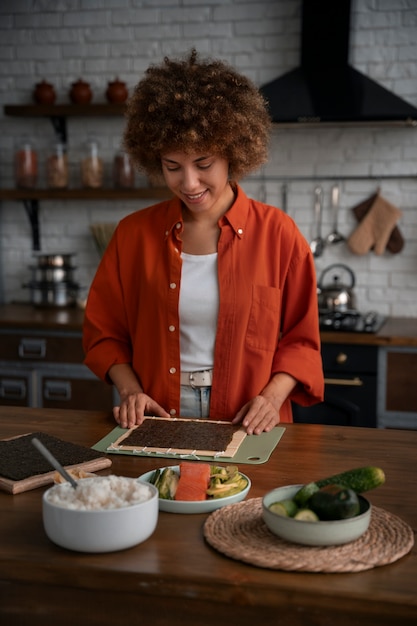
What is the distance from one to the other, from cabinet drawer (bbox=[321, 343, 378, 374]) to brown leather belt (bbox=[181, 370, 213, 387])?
1.59m

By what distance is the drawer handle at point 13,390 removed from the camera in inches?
160

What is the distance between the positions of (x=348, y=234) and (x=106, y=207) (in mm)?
1417

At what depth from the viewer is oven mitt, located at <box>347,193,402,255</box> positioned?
13.9 ft

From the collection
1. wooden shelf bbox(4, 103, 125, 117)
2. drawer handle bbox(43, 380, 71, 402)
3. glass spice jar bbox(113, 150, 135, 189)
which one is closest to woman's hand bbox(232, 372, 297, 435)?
drawer handle bbox(43, 380, 71, 402)

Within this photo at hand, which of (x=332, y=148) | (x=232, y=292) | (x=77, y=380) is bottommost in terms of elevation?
(x=77, y=380)

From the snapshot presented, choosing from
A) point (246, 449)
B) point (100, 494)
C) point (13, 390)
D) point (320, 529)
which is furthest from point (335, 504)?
point (13, 390)

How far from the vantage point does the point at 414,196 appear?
4242mm

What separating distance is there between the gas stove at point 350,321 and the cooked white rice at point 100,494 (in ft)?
8.09

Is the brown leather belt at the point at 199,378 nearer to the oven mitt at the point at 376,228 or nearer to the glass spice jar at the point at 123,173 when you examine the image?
the oven mitt at the point at 376,228

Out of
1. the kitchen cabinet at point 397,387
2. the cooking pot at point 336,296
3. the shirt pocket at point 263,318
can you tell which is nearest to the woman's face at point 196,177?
the shirt pocket at point 263,318

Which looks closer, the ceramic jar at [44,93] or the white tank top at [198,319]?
the white tank top at [198,319]

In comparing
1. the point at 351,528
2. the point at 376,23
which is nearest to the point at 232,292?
the point at 351,528

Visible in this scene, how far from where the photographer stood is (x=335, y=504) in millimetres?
1268

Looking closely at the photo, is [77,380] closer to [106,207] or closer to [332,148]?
[106,207]
